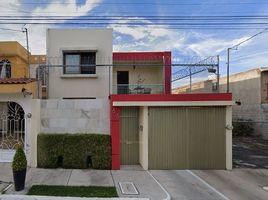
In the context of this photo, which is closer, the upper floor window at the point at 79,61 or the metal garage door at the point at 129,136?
the metal garage door at the point at 129,136

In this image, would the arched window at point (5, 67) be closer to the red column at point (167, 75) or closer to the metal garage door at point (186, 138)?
the red column at point (167, 75)

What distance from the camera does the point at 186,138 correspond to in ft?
35.6

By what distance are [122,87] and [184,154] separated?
20.1ft

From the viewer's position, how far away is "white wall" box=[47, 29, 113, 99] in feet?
51.4

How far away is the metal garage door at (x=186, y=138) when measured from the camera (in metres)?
10.8

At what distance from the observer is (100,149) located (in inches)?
421

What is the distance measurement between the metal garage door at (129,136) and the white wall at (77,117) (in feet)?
2.38

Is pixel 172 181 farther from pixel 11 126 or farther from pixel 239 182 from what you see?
pixel 11 126

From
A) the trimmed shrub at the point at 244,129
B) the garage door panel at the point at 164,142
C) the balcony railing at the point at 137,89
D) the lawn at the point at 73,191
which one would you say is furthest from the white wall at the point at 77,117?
the trimmed shrub at the point at 244,129

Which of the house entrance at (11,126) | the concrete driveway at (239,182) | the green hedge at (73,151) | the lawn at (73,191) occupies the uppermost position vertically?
the house entrance at (11,126)

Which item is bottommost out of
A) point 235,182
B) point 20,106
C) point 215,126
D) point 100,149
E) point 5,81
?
point 235,182

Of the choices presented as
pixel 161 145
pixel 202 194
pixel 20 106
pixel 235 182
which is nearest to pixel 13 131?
pixel 20 106

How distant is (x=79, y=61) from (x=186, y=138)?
318 inches

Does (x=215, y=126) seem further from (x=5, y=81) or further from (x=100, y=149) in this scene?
(x=5, y=81)
